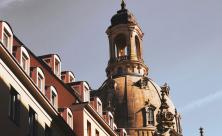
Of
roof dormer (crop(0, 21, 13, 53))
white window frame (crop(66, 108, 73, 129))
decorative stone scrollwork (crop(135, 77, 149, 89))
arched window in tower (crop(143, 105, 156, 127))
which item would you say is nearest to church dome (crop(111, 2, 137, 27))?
decorative stone scrollwork (crop(135, 77, 149, 89))

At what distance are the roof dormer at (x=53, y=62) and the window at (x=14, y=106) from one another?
36.4 ft

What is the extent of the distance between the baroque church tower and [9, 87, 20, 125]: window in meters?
65.5

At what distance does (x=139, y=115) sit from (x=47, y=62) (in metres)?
63.1

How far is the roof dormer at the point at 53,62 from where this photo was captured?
51.2 metres

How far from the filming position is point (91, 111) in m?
49.8

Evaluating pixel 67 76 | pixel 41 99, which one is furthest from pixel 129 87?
pixel 41 99

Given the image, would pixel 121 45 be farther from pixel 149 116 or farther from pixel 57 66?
pixel 57 66

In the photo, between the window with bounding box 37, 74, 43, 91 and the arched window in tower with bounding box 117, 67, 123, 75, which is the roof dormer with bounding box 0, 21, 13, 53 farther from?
the arched window in tower with bounding box 117, 67, 123, 75

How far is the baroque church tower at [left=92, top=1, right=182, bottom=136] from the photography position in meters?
112

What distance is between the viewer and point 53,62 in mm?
51500

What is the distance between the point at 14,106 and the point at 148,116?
7457cm

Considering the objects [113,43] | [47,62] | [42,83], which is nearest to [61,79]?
[47,62]

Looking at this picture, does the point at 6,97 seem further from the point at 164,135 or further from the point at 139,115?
the point at 139,115

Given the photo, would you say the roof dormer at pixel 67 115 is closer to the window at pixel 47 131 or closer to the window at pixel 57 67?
the window at pixel 47 131
